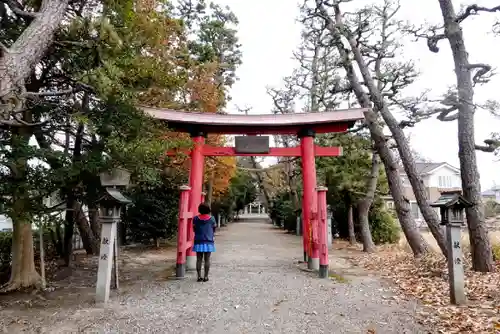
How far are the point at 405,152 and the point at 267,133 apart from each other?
12.8 feet

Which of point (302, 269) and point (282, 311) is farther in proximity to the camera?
point (302, 269)

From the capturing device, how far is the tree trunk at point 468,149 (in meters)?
7.59

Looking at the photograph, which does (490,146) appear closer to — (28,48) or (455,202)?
(455,202)

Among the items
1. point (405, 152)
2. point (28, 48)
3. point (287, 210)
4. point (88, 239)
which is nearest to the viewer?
point (28, 48)

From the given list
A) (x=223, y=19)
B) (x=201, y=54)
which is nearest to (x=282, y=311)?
(x=201, y=54)

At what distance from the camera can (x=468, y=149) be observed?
7.79m

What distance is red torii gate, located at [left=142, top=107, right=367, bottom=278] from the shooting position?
8.41 m

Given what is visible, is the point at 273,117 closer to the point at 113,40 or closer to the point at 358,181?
the point at 113,40

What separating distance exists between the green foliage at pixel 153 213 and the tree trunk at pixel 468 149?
973cm

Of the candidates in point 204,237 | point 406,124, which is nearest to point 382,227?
point 406,124

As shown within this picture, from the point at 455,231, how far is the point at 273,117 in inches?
192

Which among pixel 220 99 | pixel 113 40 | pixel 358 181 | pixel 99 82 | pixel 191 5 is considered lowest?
pixel 358 181

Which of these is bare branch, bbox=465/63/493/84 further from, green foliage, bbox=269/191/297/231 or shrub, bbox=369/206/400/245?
green foliage, bbox=269/191/297/231

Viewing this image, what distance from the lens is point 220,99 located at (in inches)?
651
